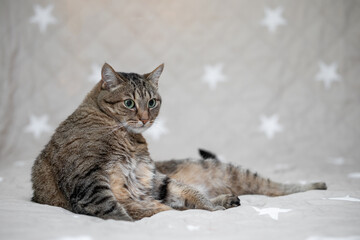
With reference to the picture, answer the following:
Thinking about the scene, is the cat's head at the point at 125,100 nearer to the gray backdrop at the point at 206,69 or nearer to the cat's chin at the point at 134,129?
the cat's chin at the point at 134,129

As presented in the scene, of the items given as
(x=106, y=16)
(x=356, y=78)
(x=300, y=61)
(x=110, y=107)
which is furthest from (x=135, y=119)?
(x=356, y=78)

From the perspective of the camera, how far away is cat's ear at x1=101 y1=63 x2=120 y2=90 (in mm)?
1639

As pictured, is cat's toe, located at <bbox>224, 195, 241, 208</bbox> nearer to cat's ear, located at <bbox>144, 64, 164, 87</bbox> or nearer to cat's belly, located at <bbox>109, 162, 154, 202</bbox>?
cat's belly, located at <bbox>109, 162, 154, 202</bbox>

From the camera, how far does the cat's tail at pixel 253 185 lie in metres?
1.94

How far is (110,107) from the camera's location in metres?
1.64

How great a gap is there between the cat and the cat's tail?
31 millimetres

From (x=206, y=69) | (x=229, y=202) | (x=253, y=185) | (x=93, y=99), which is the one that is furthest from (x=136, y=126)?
(x=206, y=69)

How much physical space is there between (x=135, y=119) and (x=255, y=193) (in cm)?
77

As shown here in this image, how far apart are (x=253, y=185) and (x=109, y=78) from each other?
0.93m

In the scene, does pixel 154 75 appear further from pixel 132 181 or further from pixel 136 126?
pixel 132 181

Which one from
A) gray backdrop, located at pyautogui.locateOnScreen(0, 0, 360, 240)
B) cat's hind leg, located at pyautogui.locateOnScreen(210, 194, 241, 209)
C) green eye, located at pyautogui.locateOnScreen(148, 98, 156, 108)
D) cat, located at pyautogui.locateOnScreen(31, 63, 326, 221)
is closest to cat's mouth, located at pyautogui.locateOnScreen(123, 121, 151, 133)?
cat, located at pyautogui.locateOnScreen(31, 63, 326, 221)

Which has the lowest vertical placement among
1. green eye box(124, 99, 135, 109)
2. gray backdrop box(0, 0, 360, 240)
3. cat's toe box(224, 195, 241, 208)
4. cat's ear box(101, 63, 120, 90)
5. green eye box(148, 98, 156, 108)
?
cat's toe box(224, 195, 241, 208)

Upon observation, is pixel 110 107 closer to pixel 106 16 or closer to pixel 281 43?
pixel 106 16

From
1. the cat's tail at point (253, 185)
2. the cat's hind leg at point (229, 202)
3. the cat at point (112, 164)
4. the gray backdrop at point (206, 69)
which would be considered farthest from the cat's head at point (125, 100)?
the gray backdrop at point (206, 69)
